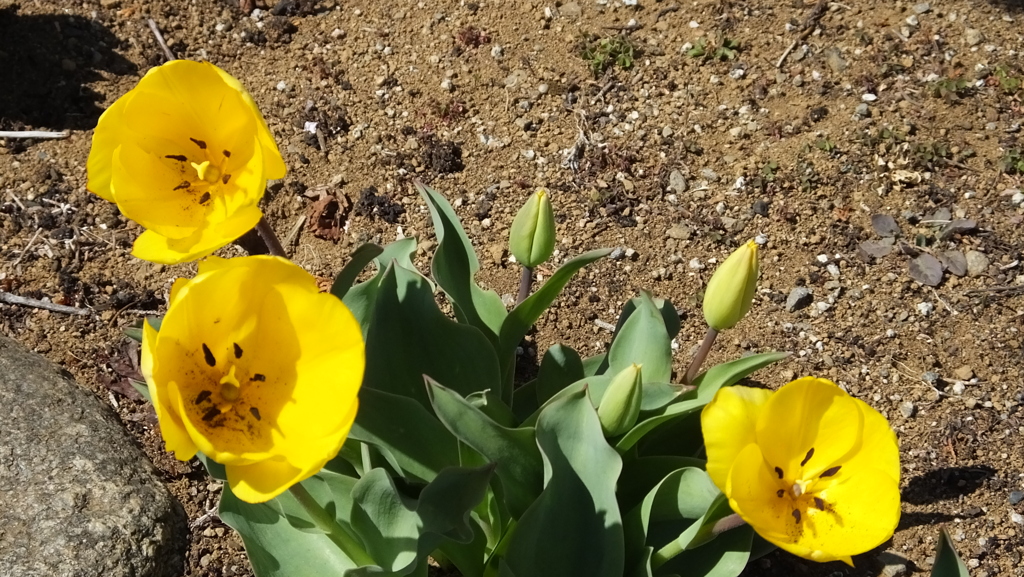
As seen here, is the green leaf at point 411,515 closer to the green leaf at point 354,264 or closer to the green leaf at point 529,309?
the green leaf at point 354,264

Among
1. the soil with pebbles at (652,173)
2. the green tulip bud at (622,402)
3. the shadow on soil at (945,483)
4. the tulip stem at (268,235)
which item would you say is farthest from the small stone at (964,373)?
the tulip stem at (268,235)

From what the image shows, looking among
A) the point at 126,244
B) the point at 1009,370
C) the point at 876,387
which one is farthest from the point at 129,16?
the point at 1009,370

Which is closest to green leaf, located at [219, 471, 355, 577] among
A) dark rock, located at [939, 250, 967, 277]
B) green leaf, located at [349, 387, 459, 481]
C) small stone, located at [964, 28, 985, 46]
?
green leaf, located at [349, 387, 459, 481]

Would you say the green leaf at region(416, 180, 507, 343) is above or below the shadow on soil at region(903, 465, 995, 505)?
above

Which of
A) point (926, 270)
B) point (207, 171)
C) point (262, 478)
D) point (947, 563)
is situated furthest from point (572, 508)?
point (926, 270)

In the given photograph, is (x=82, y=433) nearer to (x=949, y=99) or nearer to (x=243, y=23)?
(x=243, y=23)

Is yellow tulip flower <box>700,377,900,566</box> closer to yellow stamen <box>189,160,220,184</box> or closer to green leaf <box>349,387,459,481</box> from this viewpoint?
green leaf <box>349,387,459,481</box>
